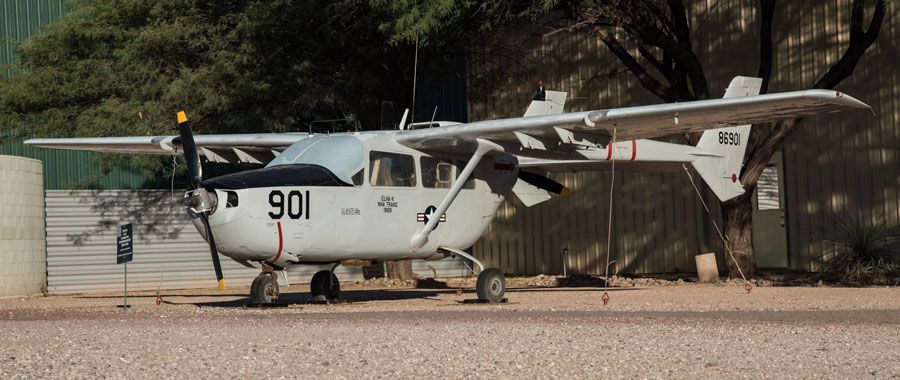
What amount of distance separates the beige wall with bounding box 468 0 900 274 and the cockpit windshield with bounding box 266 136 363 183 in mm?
9291

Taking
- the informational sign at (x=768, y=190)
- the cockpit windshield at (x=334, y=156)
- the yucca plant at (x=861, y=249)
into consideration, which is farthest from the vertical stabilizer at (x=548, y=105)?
the informational sign at (x=768, y=190)

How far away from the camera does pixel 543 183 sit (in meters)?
18.3

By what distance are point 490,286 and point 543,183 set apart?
8.41 feet

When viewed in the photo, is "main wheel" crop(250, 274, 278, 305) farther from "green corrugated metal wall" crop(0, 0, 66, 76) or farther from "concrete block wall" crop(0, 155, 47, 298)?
"green corrugated metal wall" crop(0, 0, 66, 76)

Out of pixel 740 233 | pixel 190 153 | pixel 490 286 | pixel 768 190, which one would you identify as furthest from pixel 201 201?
pixel 768 190

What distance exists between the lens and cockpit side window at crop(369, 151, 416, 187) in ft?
51.7

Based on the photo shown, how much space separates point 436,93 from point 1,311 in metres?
13.2

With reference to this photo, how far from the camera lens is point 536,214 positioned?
89.8 feet

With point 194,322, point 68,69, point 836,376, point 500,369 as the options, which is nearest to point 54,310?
point 194,322

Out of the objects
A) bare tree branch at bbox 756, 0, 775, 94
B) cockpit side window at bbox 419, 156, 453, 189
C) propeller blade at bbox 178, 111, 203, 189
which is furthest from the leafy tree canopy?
bare tree branch at bbox 756, 0, 775, 94

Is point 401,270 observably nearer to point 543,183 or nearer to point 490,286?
point 543,183

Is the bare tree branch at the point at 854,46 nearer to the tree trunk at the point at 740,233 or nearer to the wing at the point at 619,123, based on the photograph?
the tree trunk at the point at 740,233

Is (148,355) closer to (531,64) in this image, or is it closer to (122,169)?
(122,169)

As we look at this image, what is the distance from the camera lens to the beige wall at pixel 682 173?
71.2 feet
